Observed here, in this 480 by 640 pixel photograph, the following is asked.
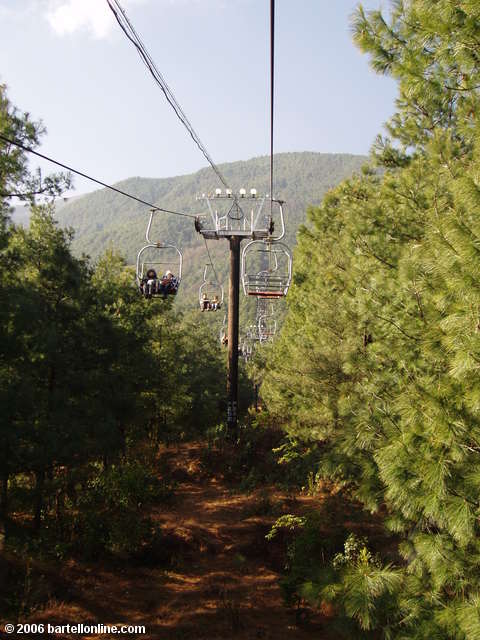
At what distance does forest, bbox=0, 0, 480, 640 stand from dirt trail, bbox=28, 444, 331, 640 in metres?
0.05

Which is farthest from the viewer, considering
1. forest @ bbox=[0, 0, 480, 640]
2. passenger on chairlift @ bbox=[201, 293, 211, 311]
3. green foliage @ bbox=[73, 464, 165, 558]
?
passenger on chairlift @ bbox=[201, 293, 211, 311]

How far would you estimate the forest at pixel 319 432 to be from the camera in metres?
3.67

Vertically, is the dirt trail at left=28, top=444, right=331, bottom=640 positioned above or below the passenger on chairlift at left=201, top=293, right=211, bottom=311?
below

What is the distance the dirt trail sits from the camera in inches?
311

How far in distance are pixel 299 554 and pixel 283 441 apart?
8053 mm

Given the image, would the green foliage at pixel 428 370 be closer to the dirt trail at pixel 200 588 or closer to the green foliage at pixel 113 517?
the dirt trail at pixel 200 588

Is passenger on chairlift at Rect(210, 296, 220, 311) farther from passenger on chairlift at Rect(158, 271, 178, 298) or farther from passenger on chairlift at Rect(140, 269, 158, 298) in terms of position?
passenger on chairlift at Rect(140, 269, 158, 298)

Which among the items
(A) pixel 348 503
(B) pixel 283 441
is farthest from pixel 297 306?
(A) pixel 348 503

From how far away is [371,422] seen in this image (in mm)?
4934

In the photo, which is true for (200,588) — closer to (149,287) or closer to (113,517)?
(113,517)

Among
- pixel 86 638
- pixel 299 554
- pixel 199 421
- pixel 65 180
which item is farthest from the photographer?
pixel 199 421

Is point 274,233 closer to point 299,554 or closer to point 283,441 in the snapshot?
point 283,441

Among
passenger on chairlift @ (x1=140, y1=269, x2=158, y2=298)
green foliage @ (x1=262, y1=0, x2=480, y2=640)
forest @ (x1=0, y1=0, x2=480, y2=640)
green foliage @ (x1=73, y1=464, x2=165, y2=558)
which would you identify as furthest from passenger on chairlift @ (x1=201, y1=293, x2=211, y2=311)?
green foliage @ (x1=262, y1=0, x2=480, y2=640)

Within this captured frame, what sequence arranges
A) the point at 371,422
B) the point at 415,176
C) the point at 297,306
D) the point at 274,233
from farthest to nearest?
the point at 297,306, the point at 274,233, the point at 415,176, the point at 371,422
